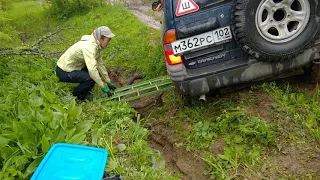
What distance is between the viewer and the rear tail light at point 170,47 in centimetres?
369

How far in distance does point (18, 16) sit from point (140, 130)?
14725mm

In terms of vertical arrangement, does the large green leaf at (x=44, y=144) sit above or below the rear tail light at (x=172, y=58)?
below

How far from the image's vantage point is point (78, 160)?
278 centimetres

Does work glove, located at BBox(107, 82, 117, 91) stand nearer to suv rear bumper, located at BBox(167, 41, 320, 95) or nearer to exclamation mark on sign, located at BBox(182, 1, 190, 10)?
suv rear bumper, located at BBox(167, 41, 320, 95)

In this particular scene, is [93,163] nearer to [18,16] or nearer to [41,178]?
[41,178]

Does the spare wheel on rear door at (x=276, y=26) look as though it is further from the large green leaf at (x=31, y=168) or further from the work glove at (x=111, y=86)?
the work glove at (x=111, y=86)

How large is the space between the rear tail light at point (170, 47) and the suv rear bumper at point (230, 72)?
0.20 ft

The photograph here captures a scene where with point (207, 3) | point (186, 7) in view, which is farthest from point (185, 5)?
point (207, 3)

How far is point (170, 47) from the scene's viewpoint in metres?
3.74

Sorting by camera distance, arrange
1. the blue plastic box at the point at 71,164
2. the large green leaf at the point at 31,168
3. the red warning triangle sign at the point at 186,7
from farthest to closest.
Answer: the red warning triangle sign at the point at 186,7, the large green leaf at the point at 31,168, the blue plastic box at the point at 71,164

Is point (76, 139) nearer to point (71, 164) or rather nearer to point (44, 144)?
point (44, 144)

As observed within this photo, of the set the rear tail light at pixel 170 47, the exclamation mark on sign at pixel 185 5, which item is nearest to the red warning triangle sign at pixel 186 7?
the exclamation mark on sign at pixel 185 5

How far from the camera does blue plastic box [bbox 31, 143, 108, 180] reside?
258 cm

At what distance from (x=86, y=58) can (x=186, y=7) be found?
6.73 feet
